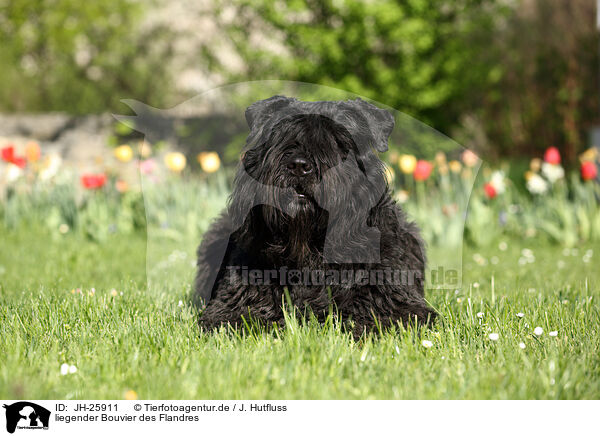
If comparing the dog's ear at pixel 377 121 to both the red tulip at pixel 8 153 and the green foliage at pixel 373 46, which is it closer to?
the red tulip at pixel 8 153

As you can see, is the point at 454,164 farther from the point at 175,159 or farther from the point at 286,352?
the point at 286,352

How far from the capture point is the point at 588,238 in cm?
704

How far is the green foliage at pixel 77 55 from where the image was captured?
60.5ft

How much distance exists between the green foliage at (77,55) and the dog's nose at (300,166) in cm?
1627

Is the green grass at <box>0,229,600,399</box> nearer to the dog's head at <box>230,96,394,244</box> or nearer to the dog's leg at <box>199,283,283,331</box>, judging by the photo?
the dog's leg at <box>199,283,283,331</box>

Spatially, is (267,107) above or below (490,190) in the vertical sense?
below

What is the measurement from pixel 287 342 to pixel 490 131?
1226 cm

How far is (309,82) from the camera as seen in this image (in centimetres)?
1063

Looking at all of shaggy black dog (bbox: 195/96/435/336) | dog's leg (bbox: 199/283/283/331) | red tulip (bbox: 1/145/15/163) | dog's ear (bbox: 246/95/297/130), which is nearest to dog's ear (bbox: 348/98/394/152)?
shaggy black dog (bbox: 195/96/435/336)

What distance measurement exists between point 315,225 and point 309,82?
8.07 metres
